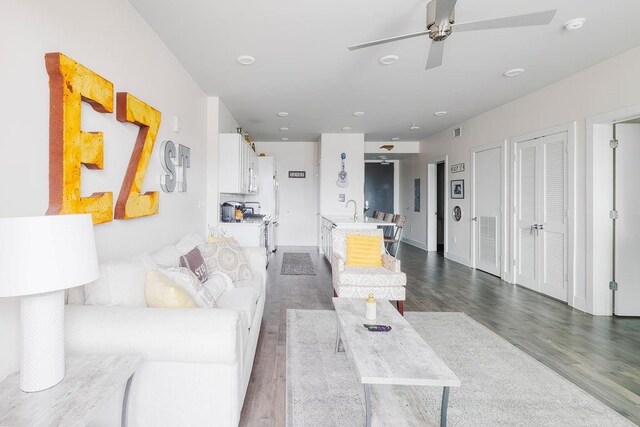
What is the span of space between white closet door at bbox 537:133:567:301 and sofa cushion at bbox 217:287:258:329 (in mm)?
3840

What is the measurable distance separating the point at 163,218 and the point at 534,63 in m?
4.25

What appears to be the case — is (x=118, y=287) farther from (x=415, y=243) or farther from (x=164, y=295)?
(x=415, y=243)

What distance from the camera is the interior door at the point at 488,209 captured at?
5344 mm

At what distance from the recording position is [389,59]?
3.51 m

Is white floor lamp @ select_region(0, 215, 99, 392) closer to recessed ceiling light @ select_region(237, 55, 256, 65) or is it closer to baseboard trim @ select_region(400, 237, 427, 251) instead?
recessed ceiling light @ select_region(237, 55, 256, 65)

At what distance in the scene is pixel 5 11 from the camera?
1.46 metres

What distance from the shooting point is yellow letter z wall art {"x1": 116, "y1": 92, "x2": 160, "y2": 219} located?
2.38m

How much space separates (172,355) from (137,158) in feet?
5.69

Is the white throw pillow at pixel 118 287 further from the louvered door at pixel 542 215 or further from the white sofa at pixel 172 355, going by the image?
the louvered door at pixel 542 215

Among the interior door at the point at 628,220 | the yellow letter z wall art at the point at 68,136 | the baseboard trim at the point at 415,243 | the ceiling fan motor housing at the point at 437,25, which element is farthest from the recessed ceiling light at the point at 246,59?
the baseboard trim at the point at 415,243

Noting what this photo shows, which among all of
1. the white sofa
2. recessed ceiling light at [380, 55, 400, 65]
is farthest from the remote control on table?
recessed ceiling light at [380, 55, 400, 65]

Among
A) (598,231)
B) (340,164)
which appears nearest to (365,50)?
(598,231)

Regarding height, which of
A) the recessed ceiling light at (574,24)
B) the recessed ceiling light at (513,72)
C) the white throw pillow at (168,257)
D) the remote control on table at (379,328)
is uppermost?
the recessed ceiling light at (513,72)

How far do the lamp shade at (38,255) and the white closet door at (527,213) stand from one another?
16.9 ft
